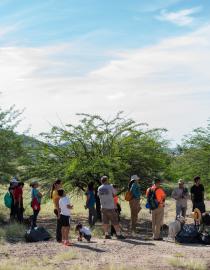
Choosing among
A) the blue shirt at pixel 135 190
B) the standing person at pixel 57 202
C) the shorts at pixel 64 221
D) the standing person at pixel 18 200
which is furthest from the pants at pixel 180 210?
the shorts at pixel 64 221

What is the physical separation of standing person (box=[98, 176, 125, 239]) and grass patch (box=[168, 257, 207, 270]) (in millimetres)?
3439

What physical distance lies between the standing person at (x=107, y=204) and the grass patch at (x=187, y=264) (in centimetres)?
344

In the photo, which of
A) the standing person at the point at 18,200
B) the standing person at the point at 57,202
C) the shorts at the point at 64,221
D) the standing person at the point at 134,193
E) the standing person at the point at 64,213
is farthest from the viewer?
the standing person at the point at 18,200

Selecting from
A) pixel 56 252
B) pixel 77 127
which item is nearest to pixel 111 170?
pixel 77 127

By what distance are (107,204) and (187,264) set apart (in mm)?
3967

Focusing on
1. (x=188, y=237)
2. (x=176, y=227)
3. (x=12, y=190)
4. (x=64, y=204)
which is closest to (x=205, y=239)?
(x=188, y=237)

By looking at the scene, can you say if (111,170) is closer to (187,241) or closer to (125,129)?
(125,129)

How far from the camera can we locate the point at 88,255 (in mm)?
12812

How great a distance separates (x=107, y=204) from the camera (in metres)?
15.3

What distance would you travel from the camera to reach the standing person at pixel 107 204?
49.8 ft

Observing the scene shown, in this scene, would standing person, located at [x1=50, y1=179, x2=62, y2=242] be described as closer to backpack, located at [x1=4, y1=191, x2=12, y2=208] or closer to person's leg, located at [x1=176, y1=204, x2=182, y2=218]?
backpack, located at [x1=4, y1=191, x2=12, y2=208]

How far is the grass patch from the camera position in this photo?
38.3ft

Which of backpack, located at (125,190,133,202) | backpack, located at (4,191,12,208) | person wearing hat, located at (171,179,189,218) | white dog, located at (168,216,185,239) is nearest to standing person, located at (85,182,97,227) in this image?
backpack, located at (125,190,133,202)

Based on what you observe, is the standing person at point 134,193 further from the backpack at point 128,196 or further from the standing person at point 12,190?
the standing person at point 12,190
